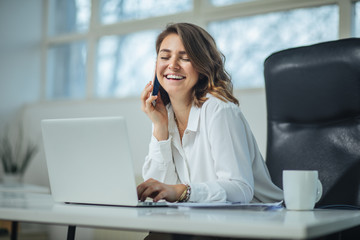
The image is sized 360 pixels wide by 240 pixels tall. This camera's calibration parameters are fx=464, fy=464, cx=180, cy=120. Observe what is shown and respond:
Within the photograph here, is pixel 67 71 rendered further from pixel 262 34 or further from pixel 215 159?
pixel 215 159

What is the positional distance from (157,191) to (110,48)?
3.15 meters

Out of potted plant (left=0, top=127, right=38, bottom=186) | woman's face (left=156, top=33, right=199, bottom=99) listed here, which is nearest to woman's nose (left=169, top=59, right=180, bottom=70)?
woman's face (left=156, top=33, right=199, bottom=99)

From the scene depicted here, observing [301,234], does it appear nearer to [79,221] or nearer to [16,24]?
[79,221]

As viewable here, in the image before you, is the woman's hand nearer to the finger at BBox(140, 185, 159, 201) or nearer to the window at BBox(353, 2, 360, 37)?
the finger at BBox(140, 185, 159, 201)

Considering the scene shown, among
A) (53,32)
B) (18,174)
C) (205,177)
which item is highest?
(53,32)

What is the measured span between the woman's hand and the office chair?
2.14 feet

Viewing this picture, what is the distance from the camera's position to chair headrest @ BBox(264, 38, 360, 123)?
1642 mm

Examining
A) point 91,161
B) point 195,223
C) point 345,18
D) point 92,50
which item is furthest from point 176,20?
point 195,223

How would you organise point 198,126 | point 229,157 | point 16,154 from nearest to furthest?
point 229,157 < point 198,126 < point 16,154

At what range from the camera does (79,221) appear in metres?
0.85

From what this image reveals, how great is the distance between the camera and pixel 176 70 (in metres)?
1.73

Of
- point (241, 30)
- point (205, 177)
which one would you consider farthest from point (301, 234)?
point (241, 30)

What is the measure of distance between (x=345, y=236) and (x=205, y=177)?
48cm

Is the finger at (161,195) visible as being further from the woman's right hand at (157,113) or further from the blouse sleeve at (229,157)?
the woman's right hand at (157,113)
